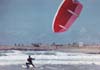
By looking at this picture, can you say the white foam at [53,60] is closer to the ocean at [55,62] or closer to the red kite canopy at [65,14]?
the ocean at [55,62]

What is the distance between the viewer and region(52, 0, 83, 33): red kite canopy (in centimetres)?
530

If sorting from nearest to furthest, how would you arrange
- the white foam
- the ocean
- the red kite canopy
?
the red kite canopy < the ocean < the white foam

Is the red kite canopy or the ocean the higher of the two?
the red kite canopy

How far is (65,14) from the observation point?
17.4 ft

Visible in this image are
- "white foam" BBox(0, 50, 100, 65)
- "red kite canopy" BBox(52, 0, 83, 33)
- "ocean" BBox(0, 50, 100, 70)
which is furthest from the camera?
"white foam" BBox(0, 50, 100, 65)

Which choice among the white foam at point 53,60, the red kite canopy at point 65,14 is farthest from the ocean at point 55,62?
the red kite canopy at point 65,14

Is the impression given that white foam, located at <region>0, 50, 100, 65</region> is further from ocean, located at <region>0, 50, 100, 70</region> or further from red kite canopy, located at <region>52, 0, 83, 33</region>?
red kite canopy, located at <region>52, 0, 83, 33</region>

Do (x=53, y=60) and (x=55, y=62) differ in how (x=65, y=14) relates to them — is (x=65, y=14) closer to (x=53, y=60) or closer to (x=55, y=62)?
(x=55, y=62)

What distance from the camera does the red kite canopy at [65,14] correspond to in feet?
17.4

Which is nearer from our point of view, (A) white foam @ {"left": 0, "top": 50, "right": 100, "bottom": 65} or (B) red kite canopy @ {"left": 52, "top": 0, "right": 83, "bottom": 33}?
(B) red kite canopy @ {"left": 52, "top": 0, "right": 83, "bottom": 33}

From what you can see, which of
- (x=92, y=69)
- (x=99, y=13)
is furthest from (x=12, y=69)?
(x=99, y=13)

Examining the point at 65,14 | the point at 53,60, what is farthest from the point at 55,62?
the point at 65,14

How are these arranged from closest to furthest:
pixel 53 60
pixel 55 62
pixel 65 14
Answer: pixel 65 14, pixel 55 62, pixel 53 60

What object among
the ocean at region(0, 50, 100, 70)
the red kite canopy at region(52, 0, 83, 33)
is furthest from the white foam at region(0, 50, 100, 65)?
the red kite canopy at region(52, 0, 83, 33)
